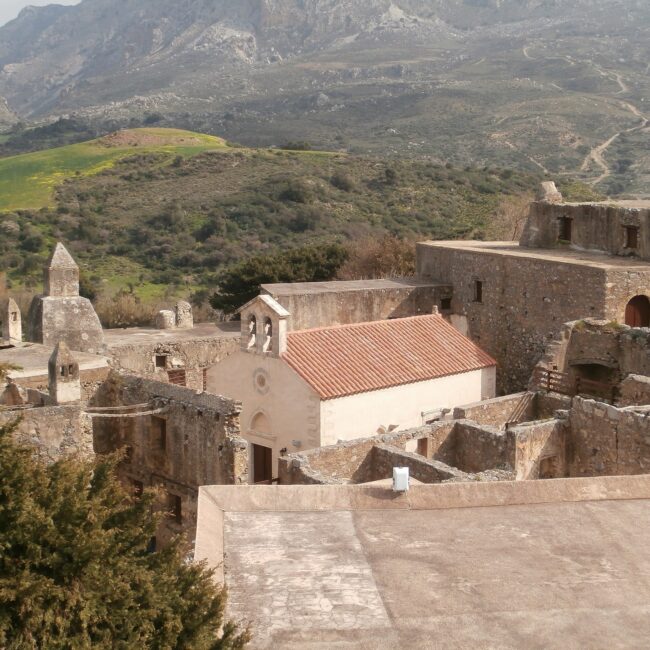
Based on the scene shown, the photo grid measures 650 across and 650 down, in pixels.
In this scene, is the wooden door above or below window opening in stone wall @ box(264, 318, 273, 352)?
below

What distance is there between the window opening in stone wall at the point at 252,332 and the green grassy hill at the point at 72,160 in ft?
148

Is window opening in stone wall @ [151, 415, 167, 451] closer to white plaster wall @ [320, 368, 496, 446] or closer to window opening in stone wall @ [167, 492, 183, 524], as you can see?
window opening in stone wall @ [167, 492, 183, 524]

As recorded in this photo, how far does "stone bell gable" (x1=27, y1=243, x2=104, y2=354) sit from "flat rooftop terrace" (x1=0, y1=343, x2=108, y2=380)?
0.46 meters

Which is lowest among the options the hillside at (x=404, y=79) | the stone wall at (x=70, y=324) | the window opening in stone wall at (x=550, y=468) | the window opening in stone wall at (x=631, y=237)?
the window opening in stone wall at (x=550, y=468)

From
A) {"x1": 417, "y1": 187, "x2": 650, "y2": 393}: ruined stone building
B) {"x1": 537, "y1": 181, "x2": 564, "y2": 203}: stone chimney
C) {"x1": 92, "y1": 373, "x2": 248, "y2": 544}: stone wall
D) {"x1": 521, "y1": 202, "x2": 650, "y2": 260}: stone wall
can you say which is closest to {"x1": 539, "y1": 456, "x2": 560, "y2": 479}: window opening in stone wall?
{"x1": 92, "y1": 373, "x2": 248, "y2": 544}: stone wall

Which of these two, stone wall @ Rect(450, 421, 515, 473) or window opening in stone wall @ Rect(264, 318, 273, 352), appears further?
window opening in stone wall @ Rect(264, 318, 273, 352)

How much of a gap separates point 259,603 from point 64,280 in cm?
1845

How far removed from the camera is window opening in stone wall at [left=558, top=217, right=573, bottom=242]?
26688mm

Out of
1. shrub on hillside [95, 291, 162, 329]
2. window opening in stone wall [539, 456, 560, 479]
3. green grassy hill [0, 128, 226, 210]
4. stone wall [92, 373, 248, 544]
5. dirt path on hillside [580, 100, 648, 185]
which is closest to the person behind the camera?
window opening in stone wall [539, 456, 560, 479]

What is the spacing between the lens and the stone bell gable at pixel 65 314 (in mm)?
25188

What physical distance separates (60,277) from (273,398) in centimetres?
769

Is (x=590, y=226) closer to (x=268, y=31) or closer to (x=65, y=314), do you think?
(x=65, y=314)

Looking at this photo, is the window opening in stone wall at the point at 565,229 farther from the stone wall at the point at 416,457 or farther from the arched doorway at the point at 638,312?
the stone wall at the point at 416,457

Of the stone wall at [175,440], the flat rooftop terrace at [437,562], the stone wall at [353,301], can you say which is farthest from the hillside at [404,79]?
the flat rooftop terrace at [437,562]
